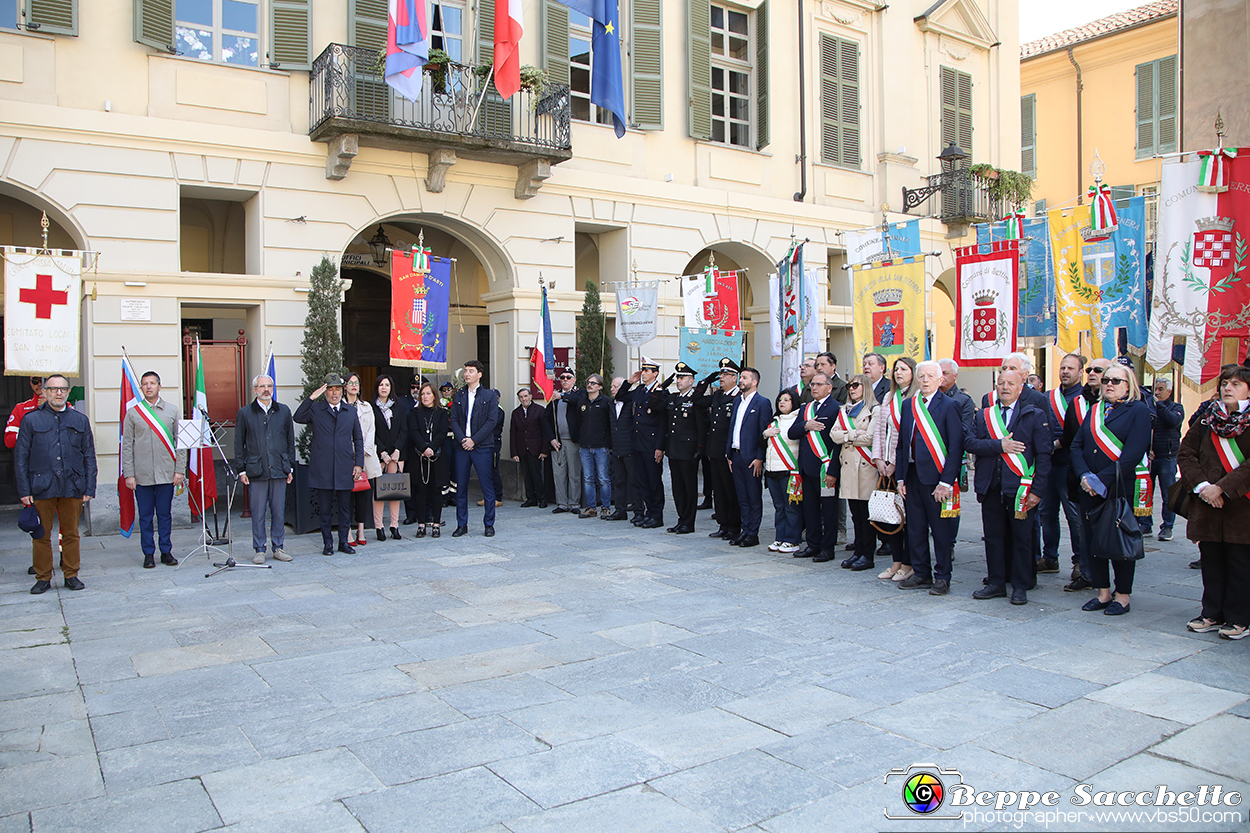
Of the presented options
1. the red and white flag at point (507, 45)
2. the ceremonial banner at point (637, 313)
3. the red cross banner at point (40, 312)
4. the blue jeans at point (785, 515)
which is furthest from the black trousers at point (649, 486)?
the red cross banner at point (40, 312)

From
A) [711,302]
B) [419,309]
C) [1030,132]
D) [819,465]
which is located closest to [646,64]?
[711,302]

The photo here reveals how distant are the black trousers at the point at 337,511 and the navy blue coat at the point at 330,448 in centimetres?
14

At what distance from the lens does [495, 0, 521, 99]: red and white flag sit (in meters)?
11.6

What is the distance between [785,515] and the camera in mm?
9500

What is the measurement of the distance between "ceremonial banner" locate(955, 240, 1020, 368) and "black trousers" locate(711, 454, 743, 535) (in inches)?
107

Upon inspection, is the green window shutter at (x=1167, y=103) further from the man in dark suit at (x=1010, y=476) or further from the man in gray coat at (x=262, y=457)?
the man in gray coat at (x=262, y=457)

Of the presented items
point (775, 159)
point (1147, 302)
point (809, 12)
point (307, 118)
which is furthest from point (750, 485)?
point (809, 12)

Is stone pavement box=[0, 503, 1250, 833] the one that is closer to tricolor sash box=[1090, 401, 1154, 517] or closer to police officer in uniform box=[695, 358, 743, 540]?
tricolor sash box=[1090, 401, 1154, 517]

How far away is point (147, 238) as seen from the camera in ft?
37.9

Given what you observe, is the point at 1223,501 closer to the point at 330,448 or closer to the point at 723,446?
the point at 723,446

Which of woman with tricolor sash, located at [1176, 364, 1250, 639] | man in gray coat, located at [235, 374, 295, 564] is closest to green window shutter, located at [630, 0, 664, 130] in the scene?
man in gray coat, located at [235, 374, 295, 564]

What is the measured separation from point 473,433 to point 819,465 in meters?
3.99

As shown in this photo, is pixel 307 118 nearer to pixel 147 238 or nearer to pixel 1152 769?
pixel 147 238

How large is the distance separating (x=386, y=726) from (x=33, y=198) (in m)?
9.72
